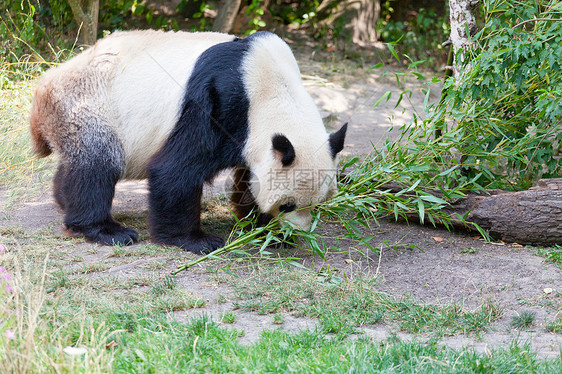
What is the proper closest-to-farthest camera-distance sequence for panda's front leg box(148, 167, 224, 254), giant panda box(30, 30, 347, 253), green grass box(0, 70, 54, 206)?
giant panda box(30, 30, 347, 253), panda's front leg box(148, 167, 224, 254), green grass box(0, 70, 54, 206)

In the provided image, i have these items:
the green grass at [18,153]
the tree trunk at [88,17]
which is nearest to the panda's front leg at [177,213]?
the green grass at [18,153]

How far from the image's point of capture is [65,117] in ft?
17.6

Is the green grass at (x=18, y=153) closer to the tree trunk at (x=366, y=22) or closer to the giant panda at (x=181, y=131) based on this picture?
Result: the giant panda at (x=181, y=131)

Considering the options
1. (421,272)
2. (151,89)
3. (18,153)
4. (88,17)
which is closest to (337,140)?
(421,272)

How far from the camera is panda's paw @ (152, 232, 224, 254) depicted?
16.9 ft

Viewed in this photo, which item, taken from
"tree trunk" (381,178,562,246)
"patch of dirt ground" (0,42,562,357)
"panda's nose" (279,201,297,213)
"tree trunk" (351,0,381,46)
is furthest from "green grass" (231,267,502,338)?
"tree trunk" (351,0,381,46)

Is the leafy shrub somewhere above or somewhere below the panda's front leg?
above

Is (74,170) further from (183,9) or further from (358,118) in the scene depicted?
(183,9)

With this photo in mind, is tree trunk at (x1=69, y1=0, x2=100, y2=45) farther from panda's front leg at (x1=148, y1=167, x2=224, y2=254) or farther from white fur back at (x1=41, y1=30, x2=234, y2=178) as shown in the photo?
panda's front leg at (x1=148, y1=167, x2=224, y2=254)

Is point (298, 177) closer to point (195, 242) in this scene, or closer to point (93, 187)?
point (195, 242)

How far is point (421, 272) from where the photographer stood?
4801mm

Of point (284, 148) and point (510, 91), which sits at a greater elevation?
point (510, 91)

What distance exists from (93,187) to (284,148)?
190 centimetres

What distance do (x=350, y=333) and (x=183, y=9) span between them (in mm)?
10636
